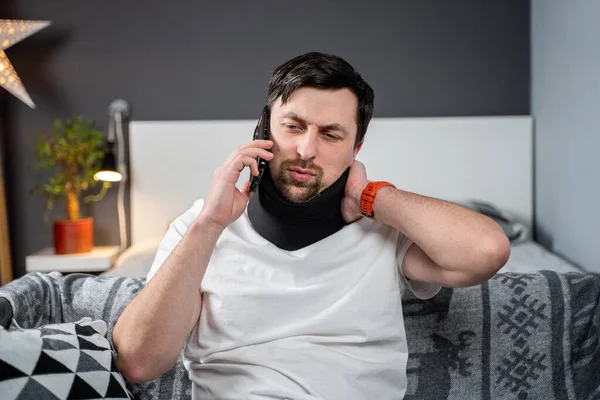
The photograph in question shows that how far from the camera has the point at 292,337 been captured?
1286 millimetres

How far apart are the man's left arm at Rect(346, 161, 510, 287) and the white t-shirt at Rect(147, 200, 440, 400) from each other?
0.07 m

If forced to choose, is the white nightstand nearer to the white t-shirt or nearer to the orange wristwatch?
the white t-shirt

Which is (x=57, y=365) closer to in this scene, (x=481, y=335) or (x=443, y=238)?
(x=443, y=238)

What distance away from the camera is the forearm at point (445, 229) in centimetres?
126

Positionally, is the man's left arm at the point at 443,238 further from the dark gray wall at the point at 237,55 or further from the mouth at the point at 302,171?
the dark gray wall at the point at 237,55

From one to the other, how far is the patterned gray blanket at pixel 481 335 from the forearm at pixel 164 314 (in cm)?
24

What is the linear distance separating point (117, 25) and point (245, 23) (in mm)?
700

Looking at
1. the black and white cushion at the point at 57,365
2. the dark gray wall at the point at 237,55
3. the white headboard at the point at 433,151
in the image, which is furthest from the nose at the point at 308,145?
the dark gray wall at the point at 237,55

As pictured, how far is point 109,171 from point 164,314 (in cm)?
200

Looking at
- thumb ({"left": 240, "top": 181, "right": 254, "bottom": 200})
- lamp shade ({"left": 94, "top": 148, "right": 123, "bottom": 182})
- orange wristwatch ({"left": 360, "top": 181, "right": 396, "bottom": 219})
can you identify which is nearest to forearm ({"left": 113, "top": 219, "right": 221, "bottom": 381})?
thumb ({"left": 240, "top": 181, "right": 254, "bottom": 200})

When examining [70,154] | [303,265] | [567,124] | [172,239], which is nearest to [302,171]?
[303,265]

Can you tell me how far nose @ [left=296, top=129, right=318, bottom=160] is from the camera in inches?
53.4

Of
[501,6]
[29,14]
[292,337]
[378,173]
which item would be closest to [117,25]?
[29,14]

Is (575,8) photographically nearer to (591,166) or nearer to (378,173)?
(591,166)
